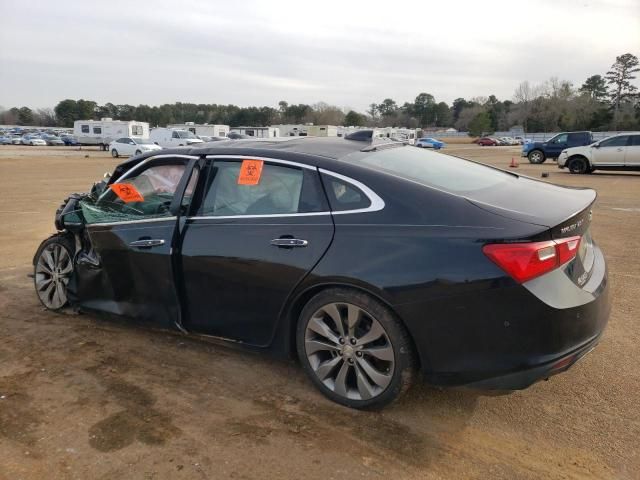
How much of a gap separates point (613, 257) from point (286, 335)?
16.8ft

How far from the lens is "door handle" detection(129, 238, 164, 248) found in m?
3.75

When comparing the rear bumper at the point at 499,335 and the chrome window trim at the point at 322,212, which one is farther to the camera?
the chrome window trim at the point at 322,212

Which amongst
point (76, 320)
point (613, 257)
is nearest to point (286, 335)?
point (76, 320)

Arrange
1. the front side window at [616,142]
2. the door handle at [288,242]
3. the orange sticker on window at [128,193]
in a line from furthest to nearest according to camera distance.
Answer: the front side window at [616,142]
the orange sticker on window at [128,193]
the door handle at [288,242]

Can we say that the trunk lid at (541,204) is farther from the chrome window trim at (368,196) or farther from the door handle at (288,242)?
the door handle at (288,242)

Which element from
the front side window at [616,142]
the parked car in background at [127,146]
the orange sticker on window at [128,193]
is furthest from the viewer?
the parked car in background at [127,146]

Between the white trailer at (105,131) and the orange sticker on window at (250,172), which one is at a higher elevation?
the white trailer at (105,131)

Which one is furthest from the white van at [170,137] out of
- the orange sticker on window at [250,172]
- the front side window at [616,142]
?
the orange sticker on window at [250,172]

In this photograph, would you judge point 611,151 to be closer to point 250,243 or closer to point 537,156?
point 537,156

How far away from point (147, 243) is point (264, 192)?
0.98m

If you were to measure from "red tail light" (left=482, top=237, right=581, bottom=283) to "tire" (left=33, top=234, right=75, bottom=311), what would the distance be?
362cm

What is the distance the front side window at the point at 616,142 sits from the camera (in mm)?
19406

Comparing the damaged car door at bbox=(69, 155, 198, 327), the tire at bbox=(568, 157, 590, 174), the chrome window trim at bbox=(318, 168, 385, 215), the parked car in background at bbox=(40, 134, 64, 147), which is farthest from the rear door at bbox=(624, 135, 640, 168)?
the parked car in background at bbox=(40, 134, 64, 147)

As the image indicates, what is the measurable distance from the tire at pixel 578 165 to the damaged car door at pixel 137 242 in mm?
20033
